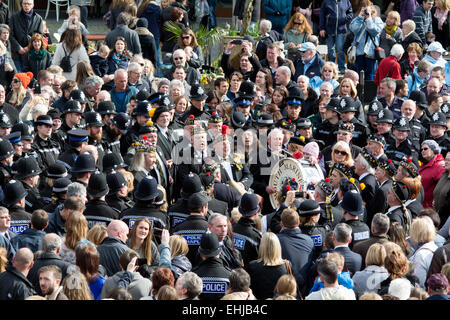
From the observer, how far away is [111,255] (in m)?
8.21

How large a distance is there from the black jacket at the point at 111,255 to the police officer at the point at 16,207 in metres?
1.24

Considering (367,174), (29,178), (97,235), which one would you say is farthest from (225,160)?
(97,235)

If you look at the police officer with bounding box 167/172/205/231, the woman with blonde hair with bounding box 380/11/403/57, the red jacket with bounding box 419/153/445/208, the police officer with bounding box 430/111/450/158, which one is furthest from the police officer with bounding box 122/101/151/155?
the woman with blonde hair with bounding box 380/11/403/57

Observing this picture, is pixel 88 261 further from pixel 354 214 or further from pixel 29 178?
pixel 354 214

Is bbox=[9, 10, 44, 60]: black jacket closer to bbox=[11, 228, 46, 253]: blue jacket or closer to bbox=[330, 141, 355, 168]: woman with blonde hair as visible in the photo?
bbox=[330, 141, 355, 168]: woman with blonde hair

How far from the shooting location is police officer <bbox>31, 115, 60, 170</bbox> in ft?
Result: 36.6

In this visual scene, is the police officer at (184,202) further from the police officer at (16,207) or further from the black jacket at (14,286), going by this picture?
the black jacket at (14,286)

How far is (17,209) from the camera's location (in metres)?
9.23

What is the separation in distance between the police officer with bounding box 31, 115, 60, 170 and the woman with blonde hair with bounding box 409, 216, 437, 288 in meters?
4.71

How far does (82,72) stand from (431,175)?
5.53 meters

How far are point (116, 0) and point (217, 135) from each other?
Answer: 612 centimetres

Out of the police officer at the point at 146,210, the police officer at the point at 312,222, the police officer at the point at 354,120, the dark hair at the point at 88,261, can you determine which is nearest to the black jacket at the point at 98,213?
the police officer at the point at 146,210

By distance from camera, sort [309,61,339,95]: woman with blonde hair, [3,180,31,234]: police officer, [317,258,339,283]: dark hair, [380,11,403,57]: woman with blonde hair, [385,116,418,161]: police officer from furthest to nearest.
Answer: [380,11,403,57]: woman with blonde hair < [309,61,339,95]: woman with blonde hair < [385,116,418,161]: police officer < [3,180,31,234]: police officer < [317,258,339,283]: dark hair
